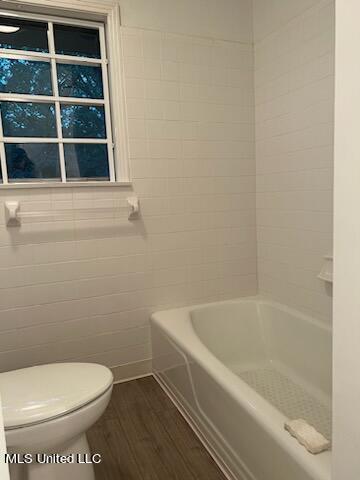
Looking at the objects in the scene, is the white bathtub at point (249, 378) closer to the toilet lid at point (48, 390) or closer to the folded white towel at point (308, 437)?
the folded white towel at point (308, 437)

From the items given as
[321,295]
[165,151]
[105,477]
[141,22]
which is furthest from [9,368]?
[141,22]

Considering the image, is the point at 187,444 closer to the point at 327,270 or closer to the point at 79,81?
the point at 327,270

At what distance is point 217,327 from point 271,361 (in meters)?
0.41

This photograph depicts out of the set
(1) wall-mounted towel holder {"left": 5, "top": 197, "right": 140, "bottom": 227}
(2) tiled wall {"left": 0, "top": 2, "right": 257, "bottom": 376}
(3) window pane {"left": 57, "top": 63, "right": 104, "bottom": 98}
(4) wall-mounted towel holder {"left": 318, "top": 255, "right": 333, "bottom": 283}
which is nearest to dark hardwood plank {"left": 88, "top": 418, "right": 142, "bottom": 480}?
(2) tiled wall {"left": 0, "top": 2, "right": 257, "bottom": 376}

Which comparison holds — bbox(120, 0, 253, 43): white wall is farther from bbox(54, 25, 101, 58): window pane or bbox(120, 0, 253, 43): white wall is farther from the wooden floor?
the wooden floor

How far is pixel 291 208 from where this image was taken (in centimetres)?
217

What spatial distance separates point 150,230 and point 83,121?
2.59ft

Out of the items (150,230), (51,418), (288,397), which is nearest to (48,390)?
(51,418)

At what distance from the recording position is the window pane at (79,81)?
2.06m

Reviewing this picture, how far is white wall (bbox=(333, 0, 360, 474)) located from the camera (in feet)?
2.21

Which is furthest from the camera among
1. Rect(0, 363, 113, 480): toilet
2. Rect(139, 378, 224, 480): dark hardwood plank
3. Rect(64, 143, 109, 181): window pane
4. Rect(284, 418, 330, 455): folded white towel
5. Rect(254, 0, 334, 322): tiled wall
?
Rect(64, 143, 109, 181): window pane

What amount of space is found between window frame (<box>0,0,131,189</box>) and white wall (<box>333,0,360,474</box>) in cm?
159

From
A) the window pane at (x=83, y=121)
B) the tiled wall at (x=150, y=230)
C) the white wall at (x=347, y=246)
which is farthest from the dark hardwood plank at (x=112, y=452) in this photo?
the window pane at (x=83, y=121)

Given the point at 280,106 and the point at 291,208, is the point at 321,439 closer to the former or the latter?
the point at 291,208
